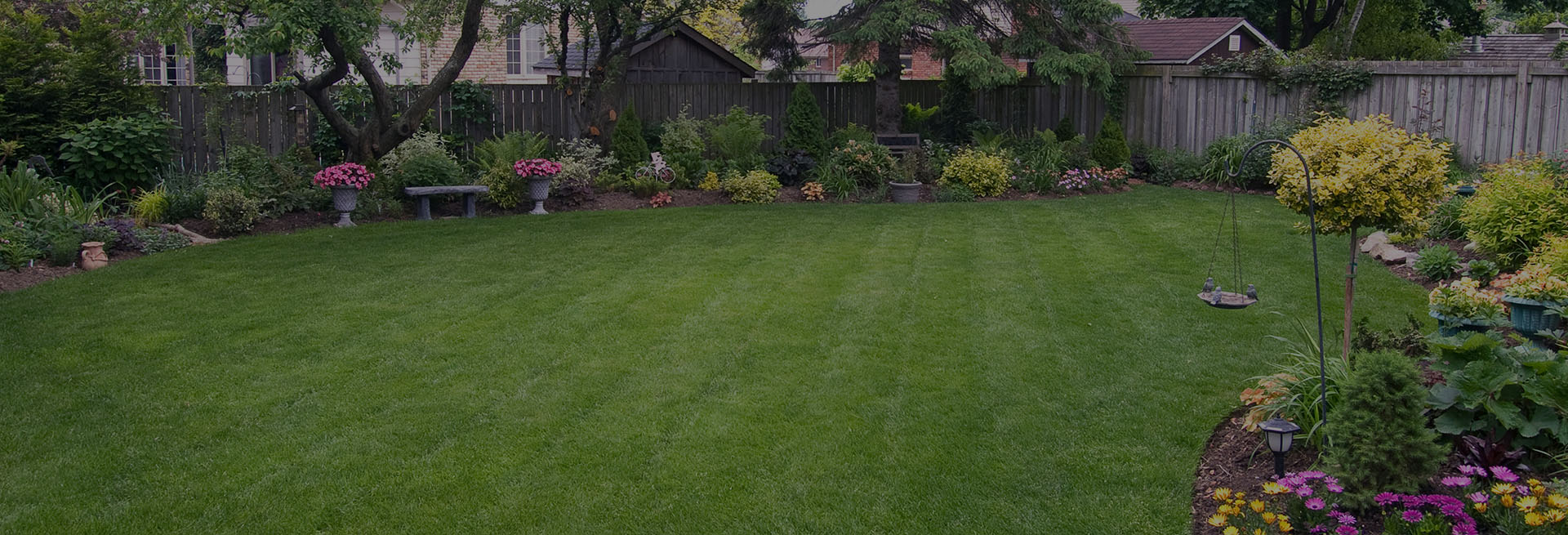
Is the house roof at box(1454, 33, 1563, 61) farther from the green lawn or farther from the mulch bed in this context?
the green lawn

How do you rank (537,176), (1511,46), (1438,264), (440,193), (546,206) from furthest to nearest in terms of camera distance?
(1511,46) → (546,206) → (537,176) → (440,193) → (1438,264)

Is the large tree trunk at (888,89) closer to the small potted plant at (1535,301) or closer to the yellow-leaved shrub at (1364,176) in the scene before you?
the small potted plant at (1535,301)

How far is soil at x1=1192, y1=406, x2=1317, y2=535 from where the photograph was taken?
418cm

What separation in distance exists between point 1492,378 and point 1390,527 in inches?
33.5

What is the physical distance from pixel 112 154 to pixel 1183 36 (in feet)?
58.4

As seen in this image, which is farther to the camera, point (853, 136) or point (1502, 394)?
point (853, 136)

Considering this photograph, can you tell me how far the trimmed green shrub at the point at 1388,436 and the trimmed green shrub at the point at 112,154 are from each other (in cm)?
1174

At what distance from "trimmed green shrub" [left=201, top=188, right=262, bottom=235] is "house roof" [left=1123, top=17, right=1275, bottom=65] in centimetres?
1498

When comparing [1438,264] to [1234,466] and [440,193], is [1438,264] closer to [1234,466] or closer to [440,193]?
[1234,466]

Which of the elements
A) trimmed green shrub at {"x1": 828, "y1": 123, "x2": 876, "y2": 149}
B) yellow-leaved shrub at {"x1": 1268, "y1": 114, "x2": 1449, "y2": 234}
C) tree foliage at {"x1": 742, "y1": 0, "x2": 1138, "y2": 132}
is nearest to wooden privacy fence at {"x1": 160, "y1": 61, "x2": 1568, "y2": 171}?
tree foliage at {"x1": 742, "y1": 0, "x2": 1138, "y2": 132}

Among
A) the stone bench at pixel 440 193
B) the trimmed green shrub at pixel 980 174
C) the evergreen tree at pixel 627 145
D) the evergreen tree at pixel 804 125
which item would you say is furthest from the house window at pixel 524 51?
the trimmed green shrub at pixel 980 174

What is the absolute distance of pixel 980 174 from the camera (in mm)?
13797

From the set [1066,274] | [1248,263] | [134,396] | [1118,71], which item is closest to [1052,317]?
[1066,274]

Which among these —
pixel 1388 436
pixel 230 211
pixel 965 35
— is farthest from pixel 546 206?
pixel 1388 436
